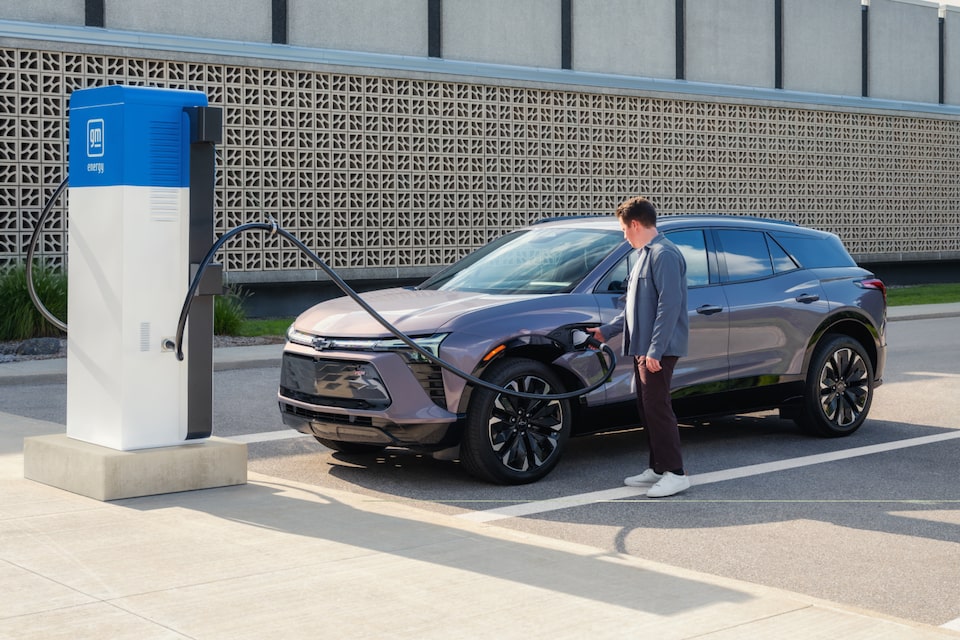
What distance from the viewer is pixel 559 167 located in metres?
25.7

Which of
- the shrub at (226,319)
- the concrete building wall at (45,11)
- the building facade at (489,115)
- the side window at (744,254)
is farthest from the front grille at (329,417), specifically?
the concrete building wall at (45,11)

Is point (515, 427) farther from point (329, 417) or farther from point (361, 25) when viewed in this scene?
point (361, 25)

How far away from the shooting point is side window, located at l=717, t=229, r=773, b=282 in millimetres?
9961

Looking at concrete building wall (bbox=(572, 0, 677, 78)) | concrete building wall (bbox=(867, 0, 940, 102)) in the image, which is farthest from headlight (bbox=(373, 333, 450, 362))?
concrete building wall (bbox=(867, 0, 940, 102))

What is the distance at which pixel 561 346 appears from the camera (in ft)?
28.1

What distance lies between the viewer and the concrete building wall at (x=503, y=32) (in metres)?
25.7

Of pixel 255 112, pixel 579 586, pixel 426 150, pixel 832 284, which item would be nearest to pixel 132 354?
pixel 579 586

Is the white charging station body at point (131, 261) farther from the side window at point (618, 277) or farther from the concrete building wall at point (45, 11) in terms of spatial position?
the concrete building wall at point (45, 11)

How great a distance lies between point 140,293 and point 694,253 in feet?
13.9

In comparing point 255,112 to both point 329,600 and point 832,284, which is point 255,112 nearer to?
point 832,284

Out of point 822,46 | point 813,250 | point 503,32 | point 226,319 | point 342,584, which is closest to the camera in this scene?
point 342,584

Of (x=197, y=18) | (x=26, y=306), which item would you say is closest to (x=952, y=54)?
(x=197, y=18)

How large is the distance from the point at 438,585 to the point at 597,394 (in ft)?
10.9

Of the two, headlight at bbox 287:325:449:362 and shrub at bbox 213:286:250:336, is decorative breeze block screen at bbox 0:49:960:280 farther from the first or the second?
headlight at bbox 287:325:449:362
